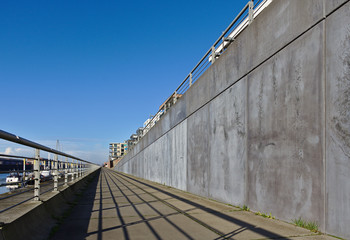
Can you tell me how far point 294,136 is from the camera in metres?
5.74

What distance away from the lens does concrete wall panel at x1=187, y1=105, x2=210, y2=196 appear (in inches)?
438

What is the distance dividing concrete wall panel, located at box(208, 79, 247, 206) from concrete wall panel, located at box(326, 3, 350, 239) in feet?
10.2

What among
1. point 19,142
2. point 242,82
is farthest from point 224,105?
point 19,142

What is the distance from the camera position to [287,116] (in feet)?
19.7

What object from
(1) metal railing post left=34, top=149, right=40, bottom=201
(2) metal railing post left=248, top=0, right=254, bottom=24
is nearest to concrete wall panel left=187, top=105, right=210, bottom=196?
(2) metal railing post left=248, top=0, right=254, bottom=24

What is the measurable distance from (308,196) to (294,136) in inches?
45.4

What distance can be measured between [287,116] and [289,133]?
353mm

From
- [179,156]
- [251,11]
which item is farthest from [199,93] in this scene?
[251,11]

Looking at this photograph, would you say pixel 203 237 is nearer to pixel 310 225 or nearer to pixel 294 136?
pixel 310 225

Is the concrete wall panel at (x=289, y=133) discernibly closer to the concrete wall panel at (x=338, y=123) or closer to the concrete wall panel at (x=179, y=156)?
the concrete wall panel at (x=338, y=123)

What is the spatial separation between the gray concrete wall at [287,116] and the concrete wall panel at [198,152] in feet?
1.80

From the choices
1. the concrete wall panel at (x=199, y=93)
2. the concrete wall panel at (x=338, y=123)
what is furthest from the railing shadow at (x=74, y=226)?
the concrete wall panel at (x=199, y=93)

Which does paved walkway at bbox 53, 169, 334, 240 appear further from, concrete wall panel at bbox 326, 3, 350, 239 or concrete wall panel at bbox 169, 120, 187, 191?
concrete wall panel at bbox 169, 120, 187, 191

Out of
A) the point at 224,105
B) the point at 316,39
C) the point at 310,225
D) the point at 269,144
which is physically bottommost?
the point at 310,225
